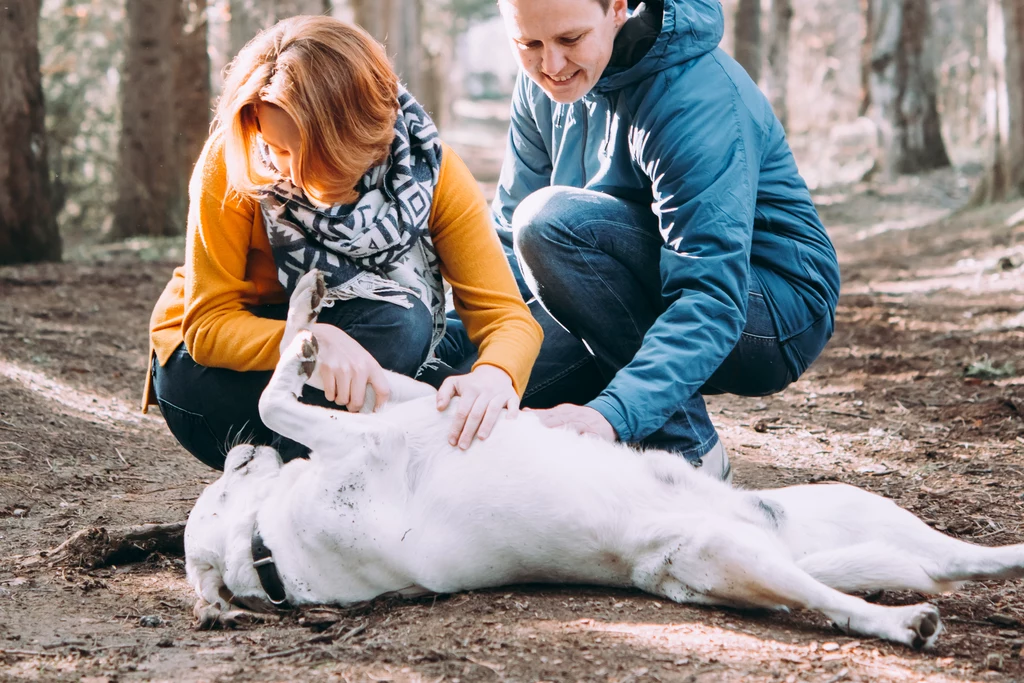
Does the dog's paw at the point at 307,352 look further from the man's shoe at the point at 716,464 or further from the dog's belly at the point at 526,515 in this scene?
the man's shoe at the point at 716,464

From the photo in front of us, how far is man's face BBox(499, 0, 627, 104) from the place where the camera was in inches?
104

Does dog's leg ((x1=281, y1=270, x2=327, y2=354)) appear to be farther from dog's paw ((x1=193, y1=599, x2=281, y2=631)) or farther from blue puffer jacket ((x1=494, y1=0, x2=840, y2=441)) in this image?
blue puffer jacket ((x1=494, y1=0, x2=840, y2=441))

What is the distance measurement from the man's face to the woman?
0.34 metres

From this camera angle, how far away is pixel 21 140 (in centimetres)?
657

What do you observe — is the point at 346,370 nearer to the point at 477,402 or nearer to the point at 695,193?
the point at 477,402

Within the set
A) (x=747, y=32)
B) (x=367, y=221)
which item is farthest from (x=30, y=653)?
(x=747, y=32)

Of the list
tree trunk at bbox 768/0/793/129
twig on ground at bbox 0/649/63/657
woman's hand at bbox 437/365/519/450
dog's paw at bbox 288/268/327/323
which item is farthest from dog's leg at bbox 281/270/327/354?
tree trunk at bbox 768/0/793/129

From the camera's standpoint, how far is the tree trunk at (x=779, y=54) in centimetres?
1523

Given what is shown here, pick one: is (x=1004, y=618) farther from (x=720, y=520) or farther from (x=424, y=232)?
(x=424, y=232)

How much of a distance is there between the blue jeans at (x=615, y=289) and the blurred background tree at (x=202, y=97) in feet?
2.40

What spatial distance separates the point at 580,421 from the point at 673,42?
110 centimetres

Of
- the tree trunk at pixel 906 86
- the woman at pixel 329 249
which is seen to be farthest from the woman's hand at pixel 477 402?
the tree trunk at pixel 906 86

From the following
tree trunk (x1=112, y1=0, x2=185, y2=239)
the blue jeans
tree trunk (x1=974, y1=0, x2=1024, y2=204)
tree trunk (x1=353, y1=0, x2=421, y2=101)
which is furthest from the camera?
tree trunk (x1=353, y1=0, x2=421, y2=101)

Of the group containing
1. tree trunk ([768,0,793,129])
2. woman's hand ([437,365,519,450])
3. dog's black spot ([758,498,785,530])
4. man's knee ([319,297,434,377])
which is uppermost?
tree trunk ([768,0,793,129])
